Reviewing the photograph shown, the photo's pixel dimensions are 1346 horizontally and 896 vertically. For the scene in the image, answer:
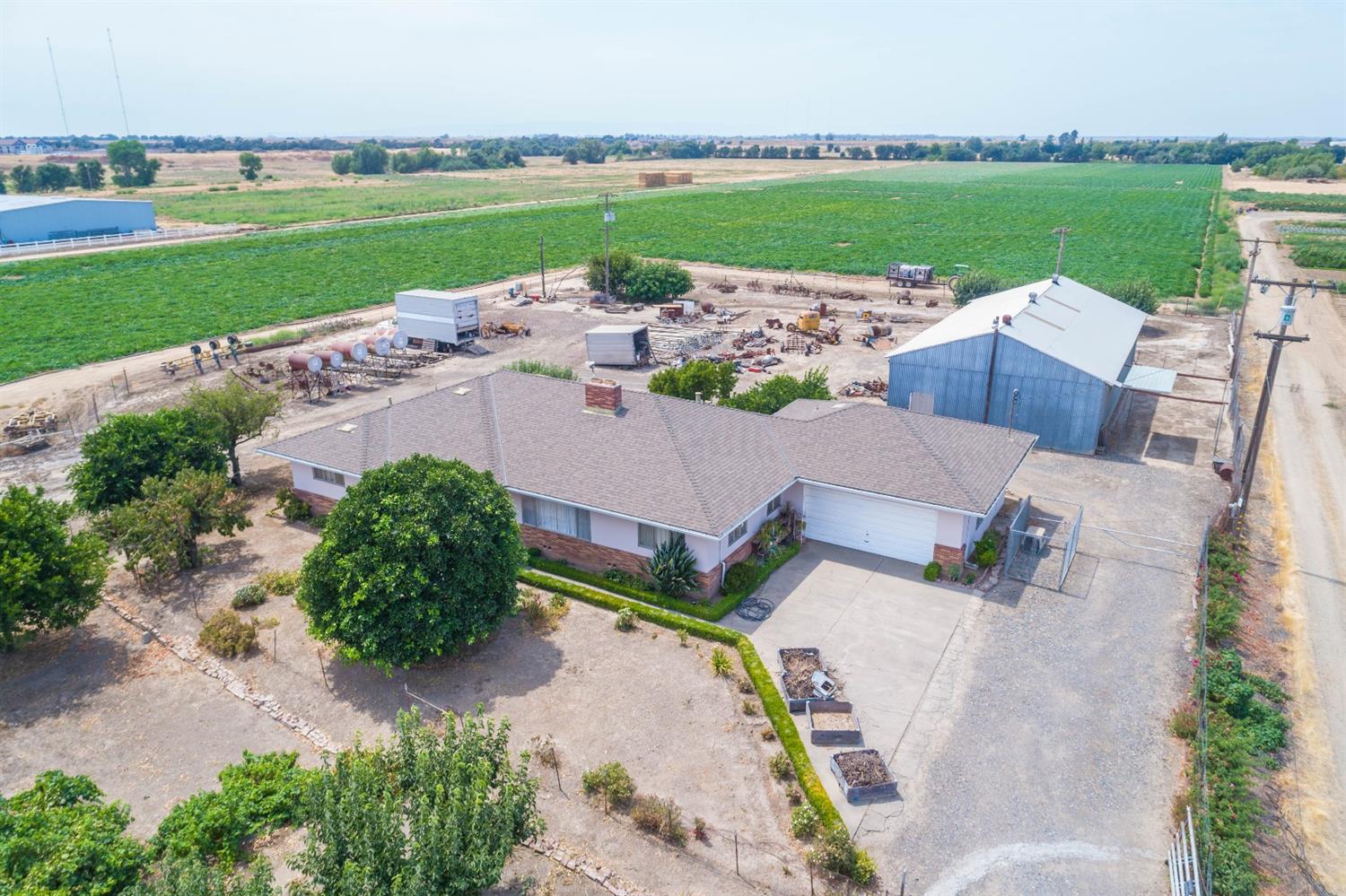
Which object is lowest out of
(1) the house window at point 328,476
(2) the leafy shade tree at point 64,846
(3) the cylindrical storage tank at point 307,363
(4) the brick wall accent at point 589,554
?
(4) the brick wall accent at point 589,554

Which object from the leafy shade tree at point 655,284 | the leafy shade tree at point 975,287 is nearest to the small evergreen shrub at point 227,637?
the leafy shade tree at point 655,284

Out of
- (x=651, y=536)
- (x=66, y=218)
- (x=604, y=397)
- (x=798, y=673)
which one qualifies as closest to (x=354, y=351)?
(x=604, y=397)

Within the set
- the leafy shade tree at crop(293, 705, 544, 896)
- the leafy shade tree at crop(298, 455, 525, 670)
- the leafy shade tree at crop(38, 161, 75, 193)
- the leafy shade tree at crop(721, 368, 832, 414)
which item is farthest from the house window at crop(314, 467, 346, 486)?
the leafy shade tree at crop(38, 161, 75, 193)

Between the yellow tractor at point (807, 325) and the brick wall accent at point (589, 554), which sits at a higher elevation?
the yellow tractor at point (807, 325)

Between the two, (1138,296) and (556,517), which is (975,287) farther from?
(556,517)

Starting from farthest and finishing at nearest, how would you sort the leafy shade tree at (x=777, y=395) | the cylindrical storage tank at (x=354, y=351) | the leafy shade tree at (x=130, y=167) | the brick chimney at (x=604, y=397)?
the leafy shade tree at (x=130, y=167)
the cylindrical storage tank at (x=354, y=351)
the leafy shade tree at (x=777, y=395)
the brick chimney at (x=604, y=397)

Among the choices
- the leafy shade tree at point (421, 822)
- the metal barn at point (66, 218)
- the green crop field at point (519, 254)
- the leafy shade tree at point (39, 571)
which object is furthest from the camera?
the metal barn at point (66, 218)

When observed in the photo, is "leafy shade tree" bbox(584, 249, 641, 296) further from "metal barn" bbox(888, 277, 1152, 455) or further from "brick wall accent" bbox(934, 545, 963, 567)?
"brick wall accent" bbox(934, 545, 963, 567)

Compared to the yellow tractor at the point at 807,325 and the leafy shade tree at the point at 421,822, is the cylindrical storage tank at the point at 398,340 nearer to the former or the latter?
the yellow tractor at the point at 807,325
